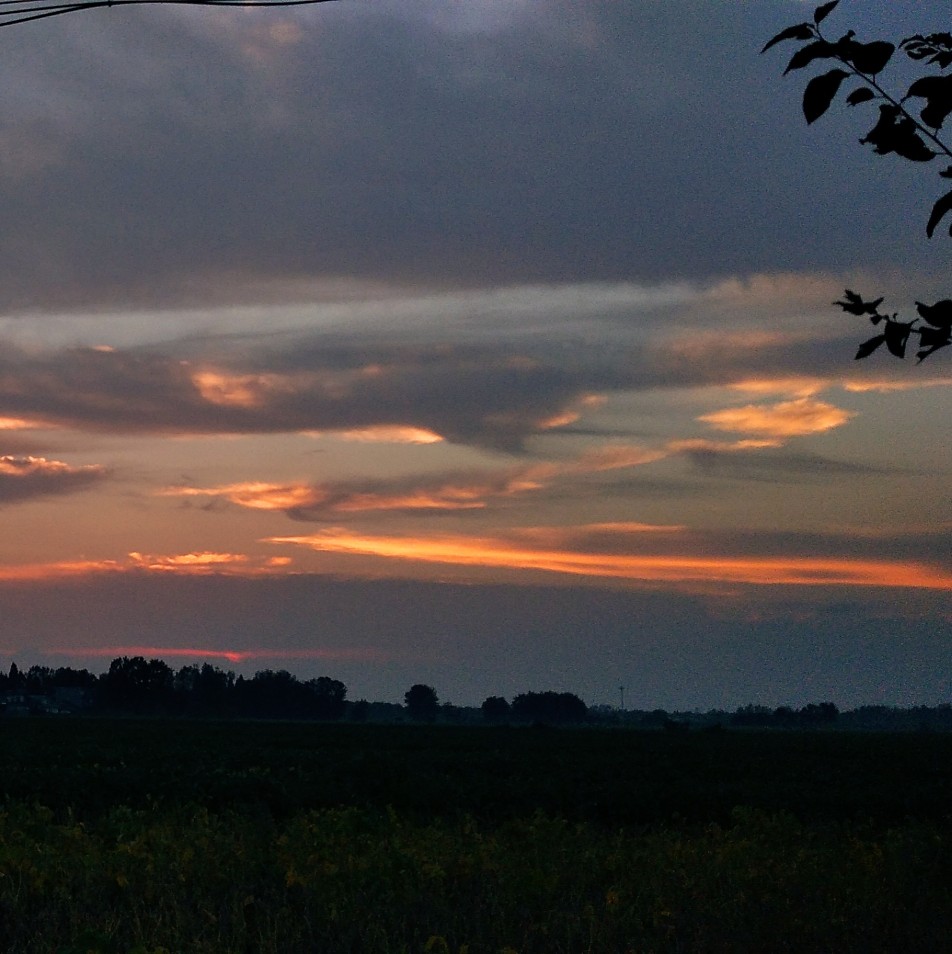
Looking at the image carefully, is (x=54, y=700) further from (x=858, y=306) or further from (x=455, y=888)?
(x=858, y=306)

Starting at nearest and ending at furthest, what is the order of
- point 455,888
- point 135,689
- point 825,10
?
point 825,10, point 455,888, point 135,689

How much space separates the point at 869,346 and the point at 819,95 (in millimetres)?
713

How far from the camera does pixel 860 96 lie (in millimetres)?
3209

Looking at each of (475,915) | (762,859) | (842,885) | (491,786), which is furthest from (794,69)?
(491,786)

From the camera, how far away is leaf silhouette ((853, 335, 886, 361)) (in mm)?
3404

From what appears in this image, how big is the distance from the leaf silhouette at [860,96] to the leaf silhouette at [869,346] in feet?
1.97

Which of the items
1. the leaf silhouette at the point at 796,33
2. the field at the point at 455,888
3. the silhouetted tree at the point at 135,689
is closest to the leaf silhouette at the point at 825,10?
the leaf silhouette at the point at 796,33

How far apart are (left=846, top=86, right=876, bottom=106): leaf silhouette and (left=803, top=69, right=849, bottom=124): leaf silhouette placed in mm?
181

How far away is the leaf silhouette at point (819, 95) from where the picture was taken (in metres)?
3.01

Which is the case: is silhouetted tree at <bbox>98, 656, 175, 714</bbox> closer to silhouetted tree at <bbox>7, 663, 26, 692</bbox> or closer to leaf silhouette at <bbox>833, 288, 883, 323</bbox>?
silhouetted tree at <bbox>7, 663, 26, 692</bbox>

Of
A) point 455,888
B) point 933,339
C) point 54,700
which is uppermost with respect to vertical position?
point 933,339

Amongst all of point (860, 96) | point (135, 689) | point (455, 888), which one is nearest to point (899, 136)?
point (860, 96)

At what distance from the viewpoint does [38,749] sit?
45.1 metres

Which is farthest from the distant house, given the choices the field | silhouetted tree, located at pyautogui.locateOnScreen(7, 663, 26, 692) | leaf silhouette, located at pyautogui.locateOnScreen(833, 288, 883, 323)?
leaf silhouette, located at pyautogui.locateOnScreen(833, 288, 883, 323)
